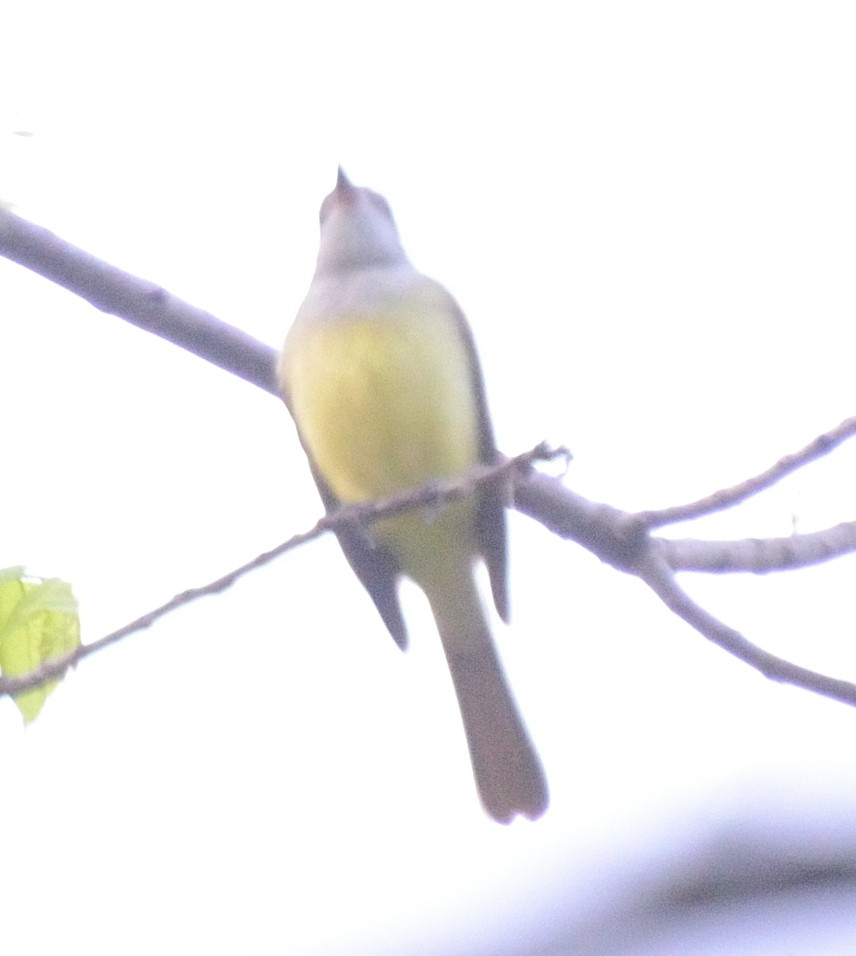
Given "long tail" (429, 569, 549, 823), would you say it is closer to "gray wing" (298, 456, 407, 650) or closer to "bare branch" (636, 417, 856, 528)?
"gray wing" (298, 456, 407, 650)

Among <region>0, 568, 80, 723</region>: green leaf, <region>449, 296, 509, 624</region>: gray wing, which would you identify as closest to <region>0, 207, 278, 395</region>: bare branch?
<region>449, 296, 509, 624</region>: gray wing

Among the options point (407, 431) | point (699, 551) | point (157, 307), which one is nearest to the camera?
point (699, 551)

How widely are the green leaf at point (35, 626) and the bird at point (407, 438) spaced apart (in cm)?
102

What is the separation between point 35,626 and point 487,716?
207cm

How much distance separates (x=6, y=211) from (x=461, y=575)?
5.70 ft

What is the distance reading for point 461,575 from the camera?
161 inches

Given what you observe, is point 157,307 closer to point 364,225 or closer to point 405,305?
point 405,305

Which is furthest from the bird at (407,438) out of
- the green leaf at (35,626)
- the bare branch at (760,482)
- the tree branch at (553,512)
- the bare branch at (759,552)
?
the green leaf at (35,626)

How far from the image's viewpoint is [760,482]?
235 centimetres

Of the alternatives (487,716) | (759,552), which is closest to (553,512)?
(759,552)

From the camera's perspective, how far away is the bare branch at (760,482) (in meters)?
2.23

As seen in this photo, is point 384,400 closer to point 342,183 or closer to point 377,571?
point 377,571

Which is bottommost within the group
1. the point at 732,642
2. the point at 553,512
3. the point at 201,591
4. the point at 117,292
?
the point at 732,642

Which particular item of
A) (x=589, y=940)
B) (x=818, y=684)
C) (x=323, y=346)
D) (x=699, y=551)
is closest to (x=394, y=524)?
(x=323, y=346)
